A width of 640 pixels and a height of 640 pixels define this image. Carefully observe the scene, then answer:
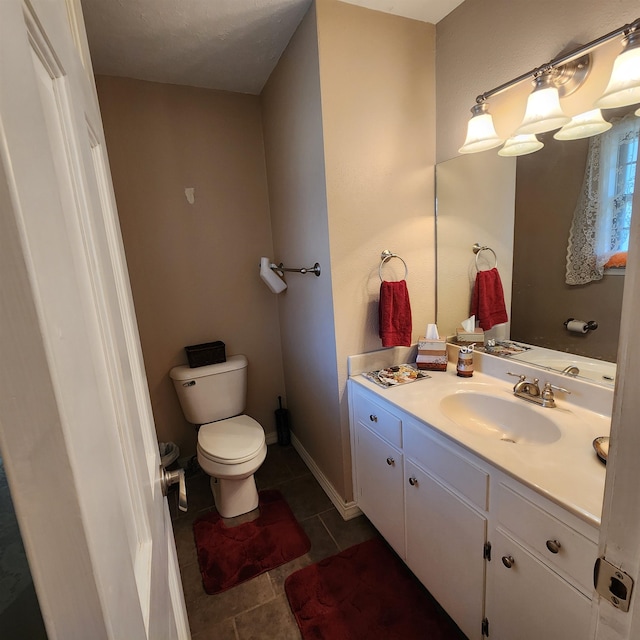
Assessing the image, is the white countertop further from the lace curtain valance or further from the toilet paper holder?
the lace curtain valance

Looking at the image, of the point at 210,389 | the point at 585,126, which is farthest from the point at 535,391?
the point at 210,389

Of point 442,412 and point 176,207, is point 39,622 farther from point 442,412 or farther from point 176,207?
point 176,207

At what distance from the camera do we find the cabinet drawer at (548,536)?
2.59ft

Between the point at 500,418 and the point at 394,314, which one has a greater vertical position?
the point at 394,314

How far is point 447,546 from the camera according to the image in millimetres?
1205

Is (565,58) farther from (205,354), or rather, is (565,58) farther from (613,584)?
(205,354)

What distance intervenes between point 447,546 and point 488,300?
→ 107cm

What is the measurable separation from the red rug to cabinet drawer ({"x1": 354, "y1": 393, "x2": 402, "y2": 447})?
0.62 meters

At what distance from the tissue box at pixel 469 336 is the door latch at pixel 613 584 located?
4.33 ft

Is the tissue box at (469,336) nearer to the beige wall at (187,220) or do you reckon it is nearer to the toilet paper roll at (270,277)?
the toilet paper roll at (270,277)

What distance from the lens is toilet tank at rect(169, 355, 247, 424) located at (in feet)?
6.88

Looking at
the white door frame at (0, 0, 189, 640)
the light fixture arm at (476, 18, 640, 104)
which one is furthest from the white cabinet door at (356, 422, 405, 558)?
the light fixture arm at (476, 18, 640, 104)

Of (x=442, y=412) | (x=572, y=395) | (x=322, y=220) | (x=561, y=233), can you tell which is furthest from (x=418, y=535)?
(x=322, y=220)

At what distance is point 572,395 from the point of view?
1.26 m
